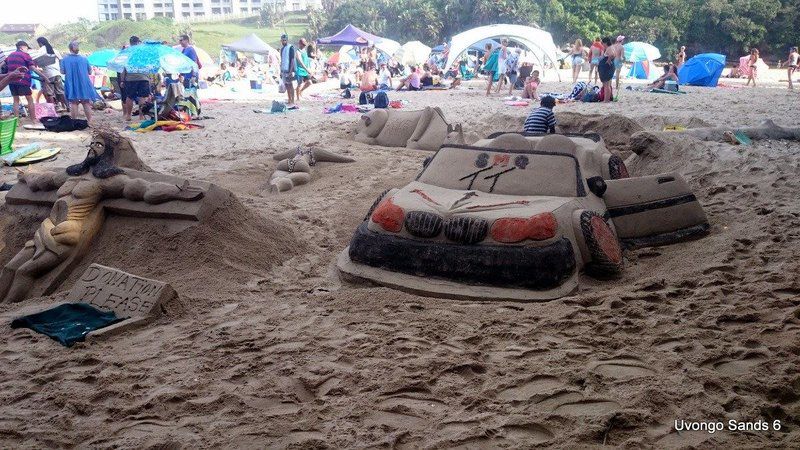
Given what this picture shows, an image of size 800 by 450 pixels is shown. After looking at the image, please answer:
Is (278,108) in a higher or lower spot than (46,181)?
higher

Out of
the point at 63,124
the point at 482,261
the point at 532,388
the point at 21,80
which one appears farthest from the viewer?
the point at 21,80

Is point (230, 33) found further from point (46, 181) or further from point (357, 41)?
point (46, 181)

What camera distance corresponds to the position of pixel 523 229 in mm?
4875

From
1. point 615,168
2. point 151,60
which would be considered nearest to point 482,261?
point 615,168

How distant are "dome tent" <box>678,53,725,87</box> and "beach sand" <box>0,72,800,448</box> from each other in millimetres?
15490

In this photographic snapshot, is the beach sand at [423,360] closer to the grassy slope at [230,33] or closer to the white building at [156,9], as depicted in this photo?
the grassy slope at [230,33]

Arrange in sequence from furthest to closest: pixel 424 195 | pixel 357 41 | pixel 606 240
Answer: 1. pixel 357 41
2. pixel 424 195
3. pixel 606 240

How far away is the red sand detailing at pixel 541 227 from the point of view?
4.87m

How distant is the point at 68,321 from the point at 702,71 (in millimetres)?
20033

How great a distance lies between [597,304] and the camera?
445 cm

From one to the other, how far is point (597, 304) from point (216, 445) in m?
2.56

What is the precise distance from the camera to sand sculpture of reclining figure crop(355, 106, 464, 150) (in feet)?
36.1

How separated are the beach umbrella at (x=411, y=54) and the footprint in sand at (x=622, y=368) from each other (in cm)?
2856

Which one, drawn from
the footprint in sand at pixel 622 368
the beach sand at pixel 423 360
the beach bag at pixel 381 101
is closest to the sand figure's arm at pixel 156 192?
the beach sand at pixel 423 360
